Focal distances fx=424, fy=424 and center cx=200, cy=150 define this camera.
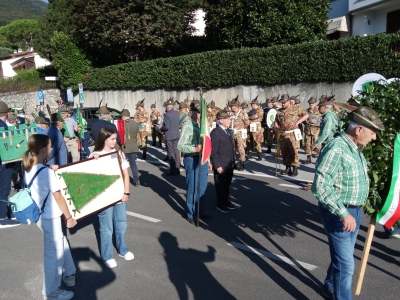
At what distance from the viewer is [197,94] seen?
949 inches

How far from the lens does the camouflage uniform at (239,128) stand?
12195mm

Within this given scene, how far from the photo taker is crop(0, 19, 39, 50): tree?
99.7 metres

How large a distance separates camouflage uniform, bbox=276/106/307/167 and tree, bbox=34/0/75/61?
121ft

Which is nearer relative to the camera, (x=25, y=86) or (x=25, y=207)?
(x=25, y=207)

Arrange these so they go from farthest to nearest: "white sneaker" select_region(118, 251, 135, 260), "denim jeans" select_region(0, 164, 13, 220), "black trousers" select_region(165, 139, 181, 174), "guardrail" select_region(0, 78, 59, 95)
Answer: "guardrail" select_region(0, 78, 59, 95) < "black trousers" select_region(165, 139, 181, 174) < "denim jeans" select_region(0, 164, 13, 220) < "white sneaker" select_region(118, 251, 135, 260)

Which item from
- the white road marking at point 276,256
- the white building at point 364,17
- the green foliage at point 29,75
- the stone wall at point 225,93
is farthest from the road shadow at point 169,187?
the green foliage at point 29,75

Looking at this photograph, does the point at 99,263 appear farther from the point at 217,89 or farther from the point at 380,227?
the point at 217,89

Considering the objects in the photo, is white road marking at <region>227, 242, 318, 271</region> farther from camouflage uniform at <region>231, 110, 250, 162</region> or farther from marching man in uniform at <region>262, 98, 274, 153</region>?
marching man in uniform at <region>262, 98, 274, 153</region>

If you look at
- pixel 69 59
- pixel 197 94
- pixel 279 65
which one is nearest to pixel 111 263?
pixel 279 65

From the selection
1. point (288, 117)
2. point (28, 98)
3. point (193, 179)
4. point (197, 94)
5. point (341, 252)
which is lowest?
point (193, 179)

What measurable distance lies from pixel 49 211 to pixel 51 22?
1773 inches

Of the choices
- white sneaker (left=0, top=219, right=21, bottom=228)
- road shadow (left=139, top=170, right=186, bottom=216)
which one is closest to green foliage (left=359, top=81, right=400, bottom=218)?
road shadow (left=139, top=170, right=186, bottom=216)

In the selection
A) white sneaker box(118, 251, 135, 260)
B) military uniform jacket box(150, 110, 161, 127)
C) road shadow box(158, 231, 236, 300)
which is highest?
military uniform jacket box(150, 110, 161, 127)

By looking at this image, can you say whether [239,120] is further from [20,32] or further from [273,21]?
[20,32]
